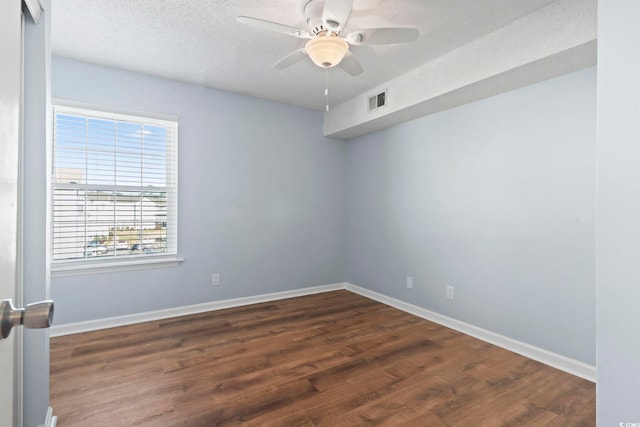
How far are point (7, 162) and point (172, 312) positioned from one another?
10.5ft

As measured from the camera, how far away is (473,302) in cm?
301

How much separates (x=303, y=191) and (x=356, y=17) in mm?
2356

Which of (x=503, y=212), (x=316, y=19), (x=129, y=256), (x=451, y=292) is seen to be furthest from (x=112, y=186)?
(x=503, y=212)

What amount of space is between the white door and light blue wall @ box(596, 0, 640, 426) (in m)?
1.86

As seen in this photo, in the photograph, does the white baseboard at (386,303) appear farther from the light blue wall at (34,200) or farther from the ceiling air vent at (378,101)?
the ceiling air vent at (378,101)

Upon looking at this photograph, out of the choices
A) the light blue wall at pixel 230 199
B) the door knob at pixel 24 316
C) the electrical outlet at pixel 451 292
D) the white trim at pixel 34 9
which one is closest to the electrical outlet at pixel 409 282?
the electrical outlet at pixel 451 292

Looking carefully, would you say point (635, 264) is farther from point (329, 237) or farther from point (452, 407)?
point (329, 237)

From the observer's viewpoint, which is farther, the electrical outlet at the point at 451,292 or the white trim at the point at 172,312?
the electrical outlet at the point at 451,292

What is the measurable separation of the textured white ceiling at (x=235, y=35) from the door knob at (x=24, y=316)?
218 cm

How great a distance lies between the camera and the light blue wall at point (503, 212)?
7.64ft

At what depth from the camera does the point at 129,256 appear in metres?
3.27

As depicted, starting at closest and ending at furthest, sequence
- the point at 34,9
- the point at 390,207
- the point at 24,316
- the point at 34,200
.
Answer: the point at 24,316 → the point at 34,9 → the point at 34,200 → the point at 390,207

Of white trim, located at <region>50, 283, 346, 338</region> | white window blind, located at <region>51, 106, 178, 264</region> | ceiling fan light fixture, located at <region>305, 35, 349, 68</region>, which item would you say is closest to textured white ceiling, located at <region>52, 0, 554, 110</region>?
ceiling fan light fixture, located at <region>305, 35, 349, 68</region>

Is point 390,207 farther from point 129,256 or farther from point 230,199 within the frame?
point 129,256
